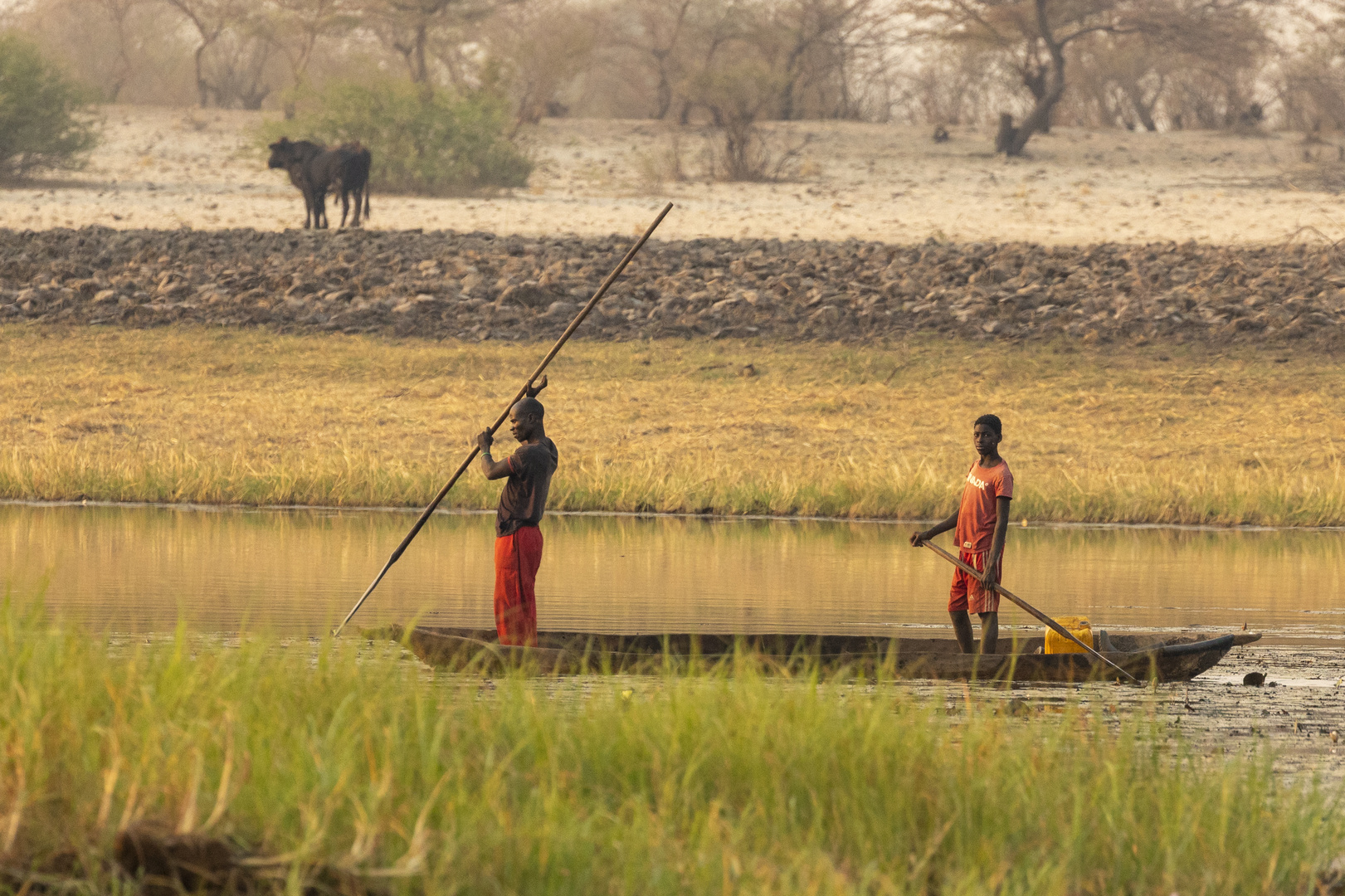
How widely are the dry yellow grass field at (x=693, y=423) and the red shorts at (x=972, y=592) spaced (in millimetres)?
7766

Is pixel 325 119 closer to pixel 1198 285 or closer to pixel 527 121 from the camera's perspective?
pixel 527 121

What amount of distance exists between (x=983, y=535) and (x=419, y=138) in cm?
3062

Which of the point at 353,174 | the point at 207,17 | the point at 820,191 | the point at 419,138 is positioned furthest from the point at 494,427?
the point at 207,17

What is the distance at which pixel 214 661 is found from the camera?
688 cm

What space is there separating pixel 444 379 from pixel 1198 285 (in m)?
10.5

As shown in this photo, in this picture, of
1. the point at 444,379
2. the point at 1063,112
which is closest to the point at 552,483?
the point at 444,379

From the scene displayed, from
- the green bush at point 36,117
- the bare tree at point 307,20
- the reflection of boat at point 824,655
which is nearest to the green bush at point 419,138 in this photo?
the green bush at point 36,117

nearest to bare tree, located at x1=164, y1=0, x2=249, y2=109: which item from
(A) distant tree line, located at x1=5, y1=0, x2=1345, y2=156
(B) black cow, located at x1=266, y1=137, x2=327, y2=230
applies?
(A) distant tree line, located at x1=5, y1=0, x2=1345, y2=156

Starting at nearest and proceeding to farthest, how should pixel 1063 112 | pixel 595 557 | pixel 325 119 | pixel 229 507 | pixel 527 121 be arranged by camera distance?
pixel 595 557
pixel 229 507
pixel 325 119
pixel 527 121
pixel 1063 112

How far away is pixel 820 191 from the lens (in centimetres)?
3841

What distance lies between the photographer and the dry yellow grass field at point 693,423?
18.7 m

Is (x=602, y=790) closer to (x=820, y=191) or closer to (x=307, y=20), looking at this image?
(x=820, y=191)

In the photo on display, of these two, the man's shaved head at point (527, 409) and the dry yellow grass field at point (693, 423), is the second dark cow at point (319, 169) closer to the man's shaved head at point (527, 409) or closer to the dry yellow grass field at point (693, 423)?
the dry yellow grass field at point (693, 423)

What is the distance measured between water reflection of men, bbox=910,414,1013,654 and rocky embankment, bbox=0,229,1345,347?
1695cm
